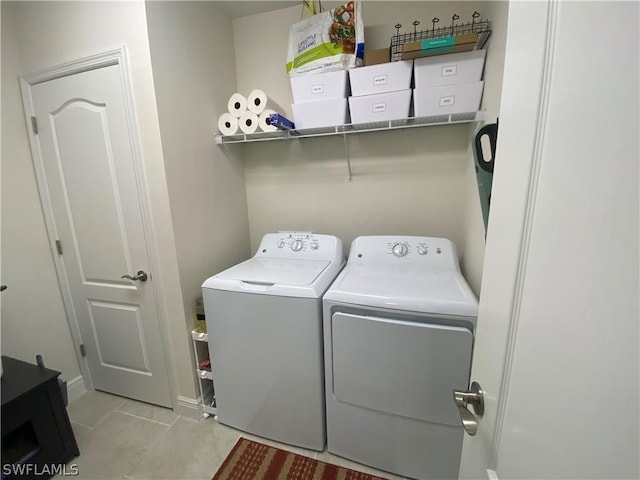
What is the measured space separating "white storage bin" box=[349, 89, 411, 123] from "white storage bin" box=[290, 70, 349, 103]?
10 centimetres

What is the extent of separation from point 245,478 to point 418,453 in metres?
0.91

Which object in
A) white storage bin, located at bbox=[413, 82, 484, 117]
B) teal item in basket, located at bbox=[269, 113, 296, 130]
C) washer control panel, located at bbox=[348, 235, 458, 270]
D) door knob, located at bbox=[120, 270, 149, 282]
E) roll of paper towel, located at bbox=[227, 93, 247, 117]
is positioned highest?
roll of paper towel, located at bbox=[227, 93, 247, 117]

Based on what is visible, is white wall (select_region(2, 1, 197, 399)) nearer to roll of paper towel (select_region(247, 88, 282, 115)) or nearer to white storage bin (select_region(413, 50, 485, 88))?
roll of paper towel (select_region(247, 88, 282, 115))

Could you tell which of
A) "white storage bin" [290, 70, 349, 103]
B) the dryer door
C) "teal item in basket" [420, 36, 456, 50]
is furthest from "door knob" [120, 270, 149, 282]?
"teal item in basket" [420, 36, 456, 50]

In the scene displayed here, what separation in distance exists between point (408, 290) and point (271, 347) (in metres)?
0.79

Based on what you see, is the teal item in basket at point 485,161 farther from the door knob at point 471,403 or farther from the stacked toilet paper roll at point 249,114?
the stacked toilet paper roll at point 249,114

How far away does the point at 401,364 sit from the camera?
1.25 metres

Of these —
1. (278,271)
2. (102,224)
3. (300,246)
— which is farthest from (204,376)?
(102,224)

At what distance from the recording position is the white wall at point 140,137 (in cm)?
143

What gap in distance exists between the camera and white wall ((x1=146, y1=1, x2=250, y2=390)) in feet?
4.93

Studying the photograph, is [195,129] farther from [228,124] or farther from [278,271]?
[278,271]

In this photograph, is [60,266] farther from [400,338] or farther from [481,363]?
[481,363]

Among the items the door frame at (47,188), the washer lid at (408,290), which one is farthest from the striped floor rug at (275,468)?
the washer lid at (408,290)

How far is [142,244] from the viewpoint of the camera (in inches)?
65.2
